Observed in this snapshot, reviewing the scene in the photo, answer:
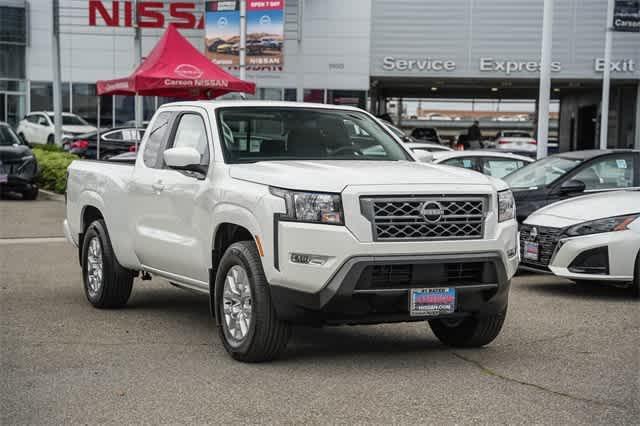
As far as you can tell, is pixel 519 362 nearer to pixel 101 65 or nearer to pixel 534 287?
pixel 534 287

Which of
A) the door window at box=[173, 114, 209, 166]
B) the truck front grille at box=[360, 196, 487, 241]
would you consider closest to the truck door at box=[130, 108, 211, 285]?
the door window at box=[173, 114, 209, 166]

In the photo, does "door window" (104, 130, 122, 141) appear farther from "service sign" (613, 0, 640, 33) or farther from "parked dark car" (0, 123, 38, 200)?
"service sign" (613, 0, 640, 33)

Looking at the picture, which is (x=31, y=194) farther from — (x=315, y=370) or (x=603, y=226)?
(x=315, y=370)

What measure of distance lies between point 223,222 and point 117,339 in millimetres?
1437

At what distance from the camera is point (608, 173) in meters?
12.1

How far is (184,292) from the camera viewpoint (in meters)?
10.4

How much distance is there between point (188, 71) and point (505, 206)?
44.1 ft

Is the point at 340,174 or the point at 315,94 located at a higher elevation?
the point at 315,94

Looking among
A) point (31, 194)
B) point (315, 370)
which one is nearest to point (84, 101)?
point (31, 194)

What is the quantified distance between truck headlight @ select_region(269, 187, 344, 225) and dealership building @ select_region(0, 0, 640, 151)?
3966 centimetres

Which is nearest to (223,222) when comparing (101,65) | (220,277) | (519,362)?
(220,277)

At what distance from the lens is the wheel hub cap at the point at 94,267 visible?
912 cm

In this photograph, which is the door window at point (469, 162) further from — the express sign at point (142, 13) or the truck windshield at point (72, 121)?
the truck windshield at point (72, 121)

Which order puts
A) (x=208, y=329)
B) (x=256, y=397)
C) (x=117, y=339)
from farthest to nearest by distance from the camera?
(x=208, y=329)
(x=117, y=339)
(x=256, y=397)
